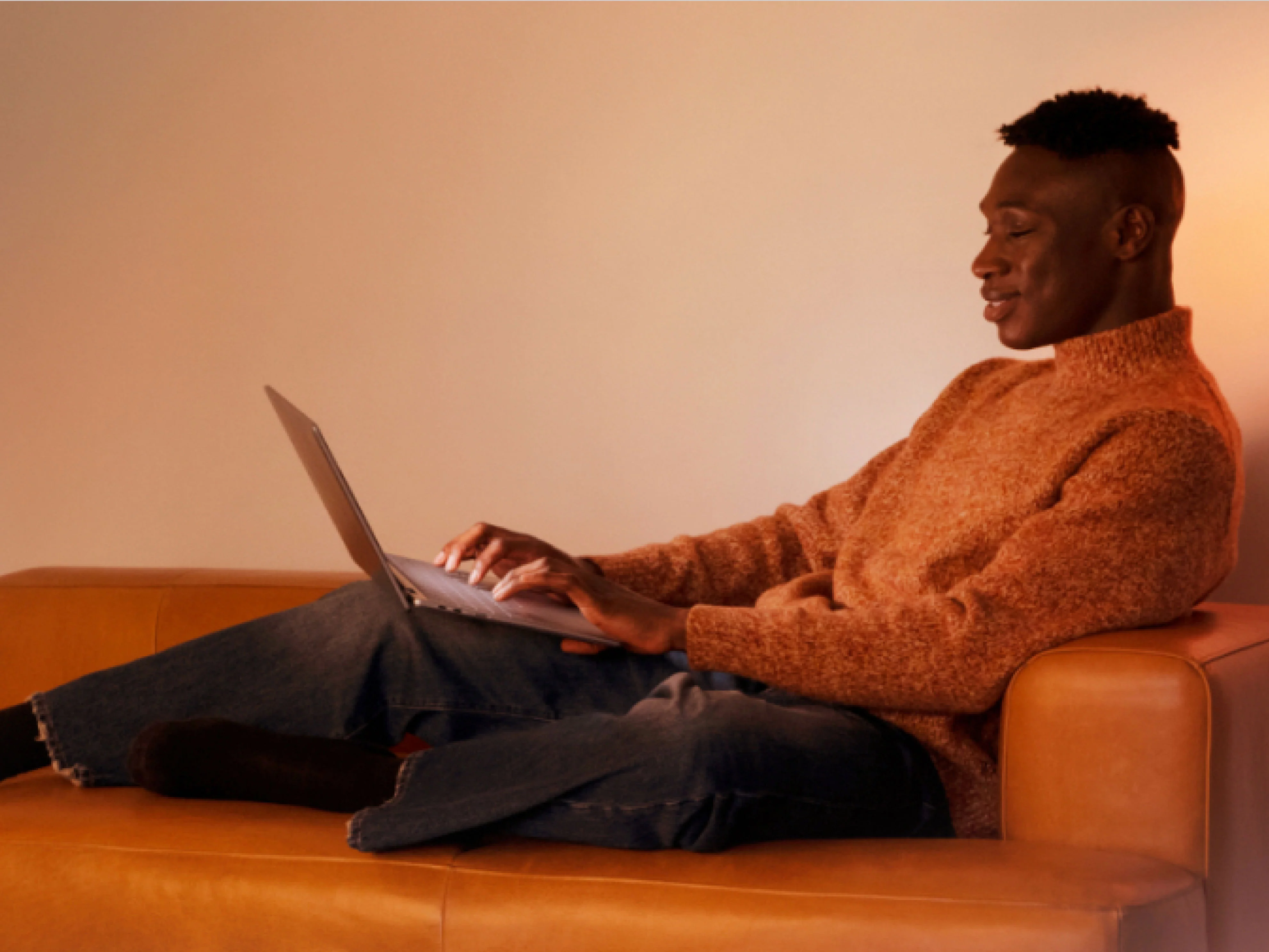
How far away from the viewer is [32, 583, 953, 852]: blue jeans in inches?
41.8

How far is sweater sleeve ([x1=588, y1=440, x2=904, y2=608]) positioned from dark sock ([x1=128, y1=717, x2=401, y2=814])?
46 cm

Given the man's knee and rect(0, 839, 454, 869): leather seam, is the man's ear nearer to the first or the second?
the man's knee

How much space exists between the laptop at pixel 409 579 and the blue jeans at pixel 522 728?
0.05 m

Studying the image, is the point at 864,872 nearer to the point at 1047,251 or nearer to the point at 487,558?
the point at 487,558

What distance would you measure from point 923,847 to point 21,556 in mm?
2116

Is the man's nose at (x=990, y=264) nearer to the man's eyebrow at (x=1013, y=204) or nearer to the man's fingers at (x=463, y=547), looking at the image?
the man's eyebrow at (x=1013, y=204)

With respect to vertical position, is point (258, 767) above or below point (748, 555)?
below

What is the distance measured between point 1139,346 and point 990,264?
19cm

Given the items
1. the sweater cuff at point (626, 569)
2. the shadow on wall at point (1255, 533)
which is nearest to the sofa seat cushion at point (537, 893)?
the sweater cuff at point (626, 569)

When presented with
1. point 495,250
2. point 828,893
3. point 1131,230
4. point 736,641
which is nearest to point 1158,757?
point 828,893

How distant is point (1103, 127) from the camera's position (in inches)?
52.7

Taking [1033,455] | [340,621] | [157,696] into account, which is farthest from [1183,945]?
[157,696]

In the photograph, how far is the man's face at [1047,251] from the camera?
1.34 m

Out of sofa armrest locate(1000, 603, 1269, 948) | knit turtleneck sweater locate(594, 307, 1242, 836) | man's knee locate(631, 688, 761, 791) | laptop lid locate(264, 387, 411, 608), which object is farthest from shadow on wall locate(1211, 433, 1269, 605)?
laptop lid locate(264, 387, 411, 608)
